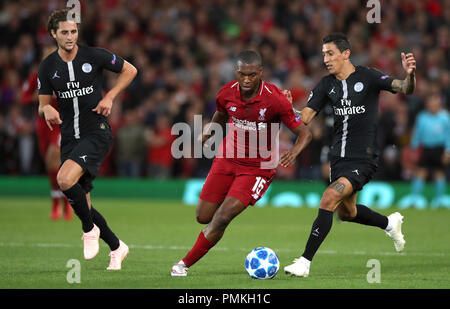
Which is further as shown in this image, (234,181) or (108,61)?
(108,61)

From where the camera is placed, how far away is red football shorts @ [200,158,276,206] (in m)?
8.26

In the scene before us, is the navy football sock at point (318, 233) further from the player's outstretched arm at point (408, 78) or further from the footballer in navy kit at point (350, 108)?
the player's outstretched arm at point (408, 78)

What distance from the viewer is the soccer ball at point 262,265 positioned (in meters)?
7.82

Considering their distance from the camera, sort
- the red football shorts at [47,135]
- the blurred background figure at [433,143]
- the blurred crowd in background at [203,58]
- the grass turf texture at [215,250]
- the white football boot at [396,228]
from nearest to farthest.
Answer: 1. the grass turf texture at [215,250]
2. the white football boot at [396,228]
3. the red football shorts at [47,135]
4. the blurred background figure at [433,143]
5. the blurred crowd in background at [203,58]

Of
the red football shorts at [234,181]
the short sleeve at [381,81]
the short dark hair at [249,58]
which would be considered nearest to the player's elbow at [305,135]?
the red football shorts at [234,181]

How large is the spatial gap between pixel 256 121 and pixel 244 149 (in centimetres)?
36

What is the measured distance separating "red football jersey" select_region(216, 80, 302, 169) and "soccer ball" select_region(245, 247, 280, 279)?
1.02 metres

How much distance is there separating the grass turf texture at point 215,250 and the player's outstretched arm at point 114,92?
1677 millimetres

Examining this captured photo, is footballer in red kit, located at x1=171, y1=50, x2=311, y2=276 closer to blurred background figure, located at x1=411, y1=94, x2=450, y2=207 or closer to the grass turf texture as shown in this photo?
the grass turf texture

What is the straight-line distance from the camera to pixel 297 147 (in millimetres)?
→ 8203

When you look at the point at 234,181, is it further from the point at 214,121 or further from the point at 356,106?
the point at 356,106

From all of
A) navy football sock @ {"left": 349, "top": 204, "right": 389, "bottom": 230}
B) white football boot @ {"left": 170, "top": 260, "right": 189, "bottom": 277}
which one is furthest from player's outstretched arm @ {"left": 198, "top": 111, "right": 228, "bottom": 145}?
navy football sock @ {"left": 349, "top": 204, "right": 389, "bottom": 230}

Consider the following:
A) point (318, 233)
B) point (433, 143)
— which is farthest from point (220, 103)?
point (433, 143)

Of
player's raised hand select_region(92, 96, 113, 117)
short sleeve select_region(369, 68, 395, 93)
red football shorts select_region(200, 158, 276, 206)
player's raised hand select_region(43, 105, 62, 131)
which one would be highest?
short sleeve select_region(369, 68, 395, 93)
